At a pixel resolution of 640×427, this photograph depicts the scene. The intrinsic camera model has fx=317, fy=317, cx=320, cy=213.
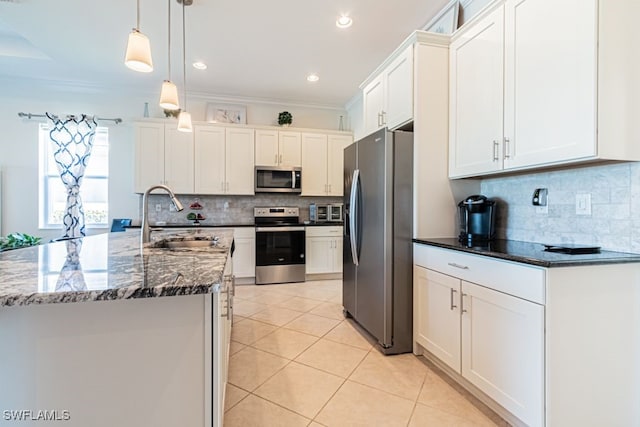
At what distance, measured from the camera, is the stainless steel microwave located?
4734mm

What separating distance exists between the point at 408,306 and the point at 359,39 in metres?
2.66

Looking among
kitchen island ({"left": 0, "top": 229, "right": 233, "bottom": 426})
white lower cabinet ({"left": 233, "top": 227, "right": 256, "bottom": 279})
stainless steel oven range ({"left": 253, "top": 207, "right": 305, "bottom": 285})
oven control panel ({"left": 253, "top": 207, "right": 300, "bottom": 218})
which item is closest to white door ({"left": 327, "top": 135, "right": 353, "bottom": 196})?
oven control panel ({"left": 253, "top": 207, "right": 300, "bottom": 218})

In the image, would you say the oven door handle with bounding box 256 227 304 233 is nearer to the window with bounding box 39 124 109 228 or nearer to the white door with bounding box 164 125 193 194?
the white door with bounding box 164 125 193 194

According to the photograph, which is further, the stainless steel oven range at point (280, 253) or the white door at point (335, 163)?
the white door at point (335, 163)

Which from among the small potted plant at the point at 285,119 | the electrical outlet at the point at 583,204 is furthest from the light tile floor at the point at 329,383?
the small potted plant at the point at 285,119

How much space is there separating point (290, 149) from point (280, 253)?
1.60m

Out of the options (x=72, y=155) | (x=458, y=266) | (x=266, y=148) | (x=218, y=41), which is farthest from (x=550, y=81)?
(x=72, y=155)

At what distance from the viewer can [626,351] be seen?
1.46 meters

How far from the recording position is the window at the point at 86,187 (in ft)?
14.4

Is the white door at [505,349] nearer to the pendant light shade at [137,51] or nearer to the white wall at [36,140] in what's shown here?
the pendant light shade at [137,51]

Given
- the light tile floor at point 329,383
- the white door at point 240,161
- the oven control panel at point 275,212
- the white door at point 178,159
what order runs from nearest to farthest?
the light tile floor at point 329,383 < the white door at point 178,159 < the white door at point 240,161 < the oven control panel at point 275,212

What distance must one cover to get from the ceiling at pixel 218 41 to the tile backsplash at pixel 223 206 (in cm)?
161

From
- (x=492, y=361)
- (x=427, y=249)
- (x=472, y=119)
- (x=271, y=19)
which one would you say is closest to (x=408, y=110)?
(x=472, y=119)

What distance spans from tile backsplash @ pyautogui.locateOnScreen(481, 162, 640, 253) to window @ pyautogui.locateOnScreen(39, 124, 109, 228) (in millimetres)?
4974
